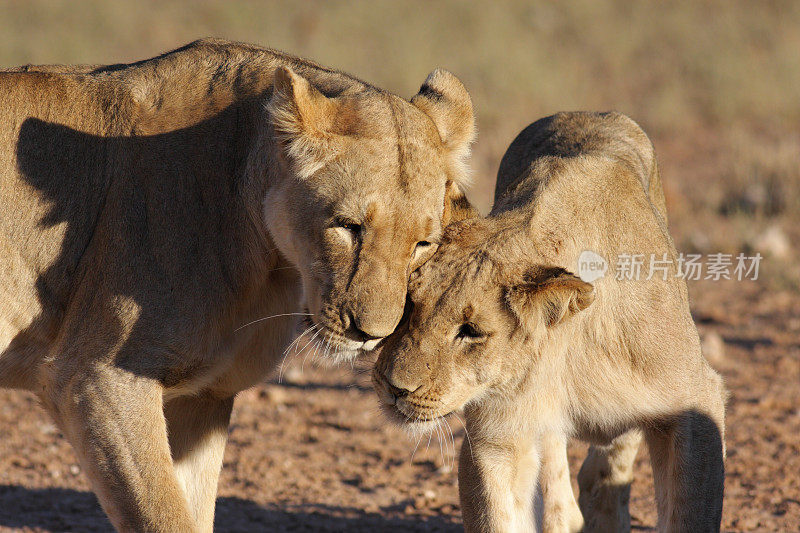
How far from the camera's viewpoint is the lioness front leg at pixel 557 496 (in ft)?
13.3

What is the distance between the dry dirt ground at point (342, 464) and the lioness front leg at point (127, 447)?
86cm

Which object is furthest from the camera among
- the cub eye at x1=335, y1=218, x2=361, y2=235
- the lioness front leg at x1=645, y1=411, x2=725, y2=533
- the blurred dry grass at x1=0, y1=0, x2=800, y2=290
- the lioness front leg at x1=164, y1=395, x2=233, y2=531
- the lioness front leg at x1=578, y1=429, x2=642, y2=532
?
→ the blurred dry grass at x1=0, y1=0, x2=800, y2=290

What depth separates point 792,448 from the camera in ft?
17.9

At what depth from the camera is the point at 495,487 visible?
3.50 metres

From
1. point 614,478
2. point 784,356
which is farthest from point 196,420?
point 784,356

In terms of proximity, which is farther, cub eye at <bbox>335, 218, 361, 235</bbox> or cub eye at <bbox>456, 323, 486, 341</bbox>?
cub eye at <bbox>456, 323, 486, 341</bbox>

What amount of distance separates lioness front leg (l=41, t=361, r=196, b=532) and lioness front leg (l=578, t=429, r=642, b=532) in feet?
6.06

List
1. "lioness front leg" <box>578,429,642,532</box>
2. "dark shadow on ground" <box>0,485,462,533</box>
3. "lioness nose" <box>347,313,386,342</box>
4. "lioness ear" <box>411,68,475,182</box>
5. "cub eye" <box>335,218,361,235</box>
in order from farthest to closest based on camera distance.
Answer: "dark shadow on ground" <box>0,485,462,533</box>
"lioness front leg" <box>578,429,642,532</box>
"lioness ear" <box>411,68,475,182</box>
"cub eye" <box>335,218,361,235</box>
"lioness nose" <box>347,313,386,342</box>

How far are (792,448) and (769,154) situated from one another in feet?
21.4

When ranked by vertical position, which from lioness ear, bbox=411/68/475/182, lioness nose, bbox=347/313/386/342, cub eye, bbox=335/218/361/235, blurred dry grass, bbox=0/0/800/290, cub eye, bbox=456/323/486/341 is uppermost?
blurred dry grass, bbox=0/0/800/290

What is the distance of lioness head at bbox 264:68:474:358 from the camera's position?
2992mm

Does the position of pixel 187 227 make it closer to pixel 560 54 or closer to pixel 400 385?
pixel 400 385

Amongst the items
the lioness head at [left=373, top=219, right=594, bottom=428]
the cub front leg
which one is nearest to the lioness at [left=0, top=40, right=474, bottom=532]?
the lioness head at [left=373, top=219, right=594, bottom=428]

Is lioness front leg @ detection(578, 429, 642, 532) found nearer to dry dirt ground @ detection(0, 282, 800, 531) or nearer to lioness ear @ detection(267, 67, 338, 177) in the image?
dry dirt ground @ detection(0, 282, 800, 531)
